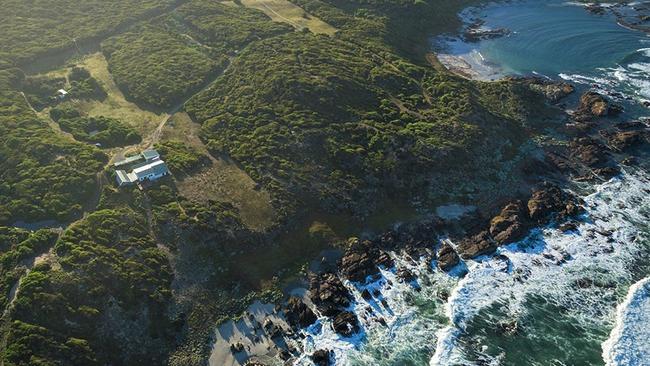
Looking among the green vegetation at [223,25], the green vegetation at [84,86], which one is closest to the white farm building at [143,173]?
the green vegetation at [84,86]

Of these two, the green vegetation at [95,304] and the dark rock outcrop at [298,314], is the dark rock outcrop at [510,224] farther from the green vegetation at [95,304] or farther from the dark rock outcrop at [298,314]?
the green vegetation at [95,304]

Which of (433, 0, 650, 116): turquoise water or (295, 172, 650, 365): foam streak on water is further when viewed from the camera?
(433, 0, 650, 116): turquoise water

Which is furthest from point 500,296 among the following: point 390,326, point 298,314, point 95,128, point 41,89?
point 41,89

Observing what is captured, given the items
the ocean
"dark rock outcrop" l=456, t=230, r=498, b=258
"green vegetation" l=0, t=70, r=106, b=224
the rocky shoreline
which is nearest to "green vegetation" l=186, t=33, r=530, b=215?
the rocky shoreline

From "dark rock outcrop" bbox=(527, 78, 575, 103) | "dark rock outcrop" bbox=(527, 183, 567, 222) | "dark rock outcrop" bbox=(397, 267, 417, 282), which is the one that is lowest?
"dark rock outcrop" bbox=(397, 267, 417, 282)

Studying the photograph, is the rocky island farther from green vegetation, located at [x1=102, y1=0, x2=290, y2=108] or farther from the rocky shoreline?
green vegetation, located at [x1=102, y1=0, x2=290, y2=108]

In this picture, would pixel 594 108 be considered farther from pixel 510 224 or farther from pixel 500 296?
pixel 500 296

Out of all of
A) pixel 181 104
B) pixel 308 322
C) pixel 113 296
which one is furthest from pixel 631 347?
pixel 181 104
